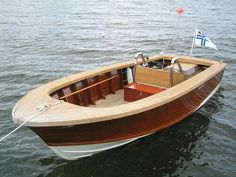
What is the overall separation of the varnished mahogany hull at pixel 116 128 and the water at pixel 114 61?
1.02 metres

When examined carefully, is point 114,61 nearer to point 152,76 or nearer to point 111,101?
point 111,101

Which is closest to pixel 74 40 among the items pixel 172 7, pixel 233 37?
pixel 233 37

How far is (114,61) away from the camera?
17.8 meters

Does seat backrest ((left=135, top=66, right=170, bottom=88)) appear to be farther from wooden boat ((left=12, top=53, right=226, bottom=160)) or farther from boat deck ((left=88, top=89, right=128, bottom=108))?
boat deck ((left=88, top=89, right=128, bottom=108))

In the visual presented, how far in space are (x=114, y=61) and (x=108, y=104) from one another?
→ 27.1ft

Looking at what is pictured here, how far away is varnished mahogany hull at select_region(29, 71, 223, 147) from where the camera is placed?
7.23 m

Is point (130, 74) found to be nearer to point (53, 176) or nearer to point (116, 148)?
point (116, 148)

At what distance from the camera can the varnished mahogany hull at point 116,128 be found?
7234mm

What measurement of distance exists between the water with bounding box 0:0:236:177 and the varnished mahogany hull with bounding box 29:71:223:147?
3.34ft

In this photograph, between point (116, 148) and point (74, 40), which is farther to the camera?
point (74, 40)

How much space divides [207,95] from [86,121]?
569 cm

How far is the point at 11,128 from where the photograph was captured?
34.0 ft

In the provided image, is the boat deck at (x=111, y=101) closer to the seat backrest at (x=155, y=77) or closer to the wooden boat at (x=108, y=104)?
the wooden boat at (x=108, y=104)

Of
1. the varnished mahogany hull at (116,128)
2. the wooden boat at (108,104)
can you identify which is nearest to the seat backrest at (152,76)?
the wooden boat at (108,104)
